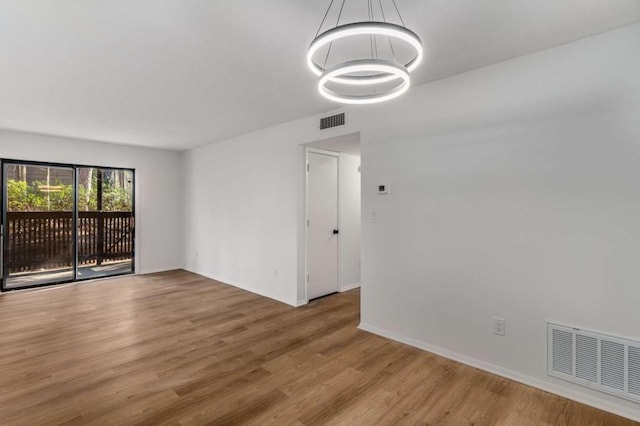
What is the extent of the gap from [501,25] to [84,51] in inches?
118

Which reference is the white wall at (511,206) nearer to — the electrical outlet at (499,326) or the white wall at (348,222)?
the electrical outlet at (499,326)

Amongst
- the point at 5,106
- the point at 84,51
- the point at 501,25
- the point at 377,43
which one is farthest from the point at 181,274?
the point at 501,25

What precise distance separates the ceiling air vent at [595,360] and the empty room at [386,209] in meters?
0.01

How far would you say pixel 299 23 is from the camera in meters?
2.05

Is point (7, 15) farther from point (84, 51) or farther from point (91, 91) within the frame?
point (91, 91)

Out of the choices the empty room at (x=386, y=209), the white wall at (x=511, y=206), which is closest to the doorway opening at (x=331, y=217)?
the empty room at (x=386, y=209)

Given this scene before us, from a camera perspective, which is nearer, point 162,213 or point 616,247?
point 616,247

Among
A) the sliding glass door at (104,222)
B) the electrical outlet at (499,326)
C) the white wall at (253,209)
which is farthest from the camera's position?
the sliding glass door at (104,222)

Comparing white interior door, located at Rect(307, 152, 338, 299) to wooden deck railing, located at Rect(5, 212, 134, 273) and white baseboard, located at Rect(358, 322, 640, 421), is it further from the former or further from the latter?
wooden deck railing, located at Rect(5, 212, 134, 273)

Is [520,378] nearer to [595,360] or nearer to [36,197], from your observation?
[595,360]

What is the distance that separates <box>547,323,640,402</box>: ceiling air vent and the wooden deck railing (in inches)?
268

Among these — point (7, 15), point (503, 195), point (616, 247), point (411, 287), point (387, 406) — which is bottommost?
point (387, 406)

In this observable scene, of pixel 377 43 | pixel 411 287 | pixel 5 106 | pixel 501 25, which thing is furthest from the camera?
pixel 5 106

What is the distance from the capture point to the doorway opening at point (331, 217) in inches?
181
